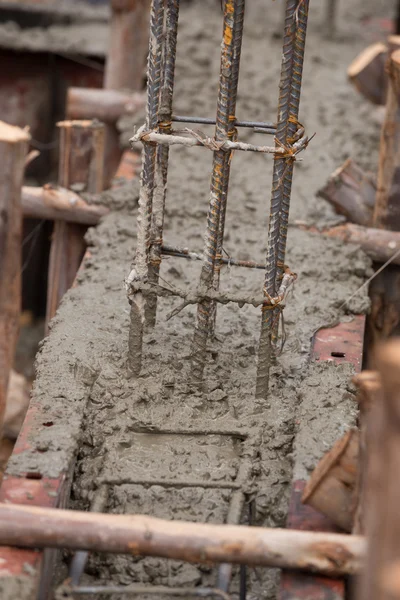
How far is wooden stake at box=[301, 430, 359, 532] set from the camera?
3.58m

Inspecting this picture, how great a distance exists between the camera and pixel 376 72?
24.5ft

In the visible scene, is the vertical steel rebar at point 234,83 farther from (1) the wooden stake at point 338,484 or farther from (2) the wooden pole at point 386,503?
(2) the wooden pole at point 386,503

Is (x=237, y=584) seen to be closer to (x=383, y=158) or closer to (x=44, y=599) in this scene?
(x=44, y=599)

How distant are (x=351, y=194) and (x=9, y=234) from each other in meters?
2.38

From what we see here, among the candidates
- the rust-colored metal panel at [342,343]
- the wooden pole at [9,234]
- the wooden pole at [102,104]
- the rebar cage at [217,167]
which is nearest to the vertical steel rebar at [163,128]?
the rebar cage at [217,167]

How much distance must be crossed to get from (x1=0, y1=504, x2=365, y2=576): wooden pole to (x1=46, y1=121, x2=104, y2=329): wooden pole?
343 centimetres

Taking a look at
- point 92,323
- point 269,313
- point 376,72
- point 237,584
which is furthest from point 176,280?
point 376,72

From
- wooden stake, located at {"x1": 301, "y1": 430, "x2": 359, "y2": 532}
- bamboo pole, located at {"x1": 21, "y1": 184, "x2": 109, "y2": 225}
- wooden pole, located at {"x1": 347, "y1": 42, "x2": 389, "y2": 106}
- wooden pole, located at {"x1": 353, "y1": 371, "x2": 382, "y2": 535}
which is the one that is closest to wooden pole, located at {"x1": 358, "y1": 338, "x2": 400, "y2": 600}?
wooden pole, located at {"x1": 353, "y1": 371, "x2": 382, "y2": 535}

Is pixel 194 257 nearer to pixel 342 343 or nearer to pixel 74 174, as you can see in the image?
pixel 342 343

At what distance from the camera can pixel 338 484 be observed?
143 inches

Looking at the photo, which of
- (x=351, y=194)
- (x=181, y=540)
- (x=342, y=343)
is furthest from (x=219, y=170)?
(x=351, y=194)

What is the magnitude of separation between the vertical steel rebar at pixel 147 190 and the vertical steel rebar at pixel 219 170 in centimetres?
27

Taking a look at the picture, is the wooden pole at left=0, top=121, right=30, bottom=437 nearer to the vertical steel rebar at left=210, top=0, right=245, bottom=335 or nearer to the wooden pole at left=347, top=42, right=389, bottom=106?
the vertical steel rebar at left=210, top=0, right=245, bottom=335

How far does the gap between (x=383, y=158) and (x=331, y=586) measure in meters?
3.35
